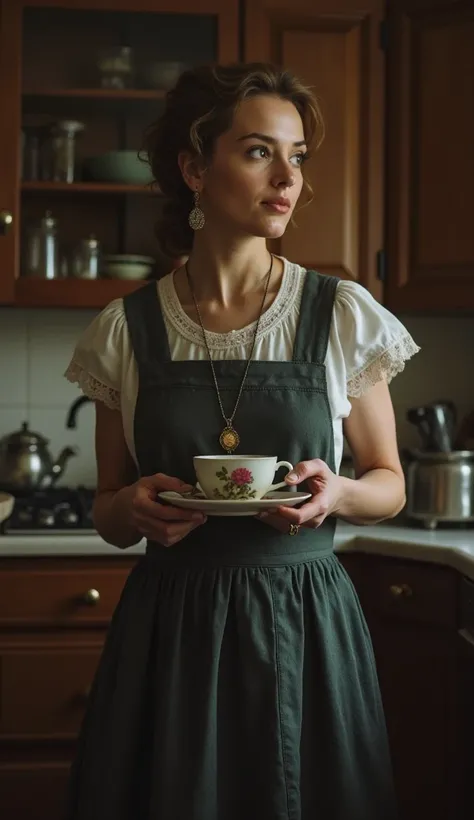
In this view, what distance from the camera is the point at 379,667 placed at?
7.52 feet

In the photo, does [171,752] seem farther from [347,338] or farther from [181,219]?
[181,219]

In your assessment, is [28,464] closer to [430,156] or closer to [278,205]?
[430,156]

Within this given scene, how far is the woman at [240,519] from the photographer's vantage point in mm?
1343

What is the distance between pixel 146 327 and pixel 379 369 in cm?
32

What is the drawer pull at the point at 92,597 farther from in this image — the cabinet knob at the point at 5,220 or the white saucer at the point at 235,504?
the white saucer at the point at 235,504

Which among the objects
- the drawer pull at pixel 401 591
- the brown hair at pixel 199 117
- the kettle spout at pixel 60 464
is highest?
the brown hair at pixel 199 117

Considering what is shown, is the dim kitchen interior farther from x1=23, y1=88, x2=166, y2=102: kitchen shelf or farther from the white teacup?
the white teacup

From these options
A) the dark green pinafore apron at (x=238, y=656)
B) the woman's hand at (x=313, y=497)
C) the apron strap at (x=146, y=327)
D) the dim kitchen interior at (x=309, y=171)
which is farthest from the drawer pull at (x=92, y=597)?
the woman's hand at (x=313, y=497)

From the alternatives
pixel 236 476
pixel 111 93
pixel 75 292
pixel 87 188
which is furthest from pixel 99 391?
pixel 111 93

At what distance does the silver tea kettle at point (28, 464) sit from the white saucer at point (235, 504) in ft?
4.85

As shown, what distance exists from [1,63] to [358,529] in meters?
1.37

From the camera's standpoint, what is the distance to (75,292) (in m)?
2.63

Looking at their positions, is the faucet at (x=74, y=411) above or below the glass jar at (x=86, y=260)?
below

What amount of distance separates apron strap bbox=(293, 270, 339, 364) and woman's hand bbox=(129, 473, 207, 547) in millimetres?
252
